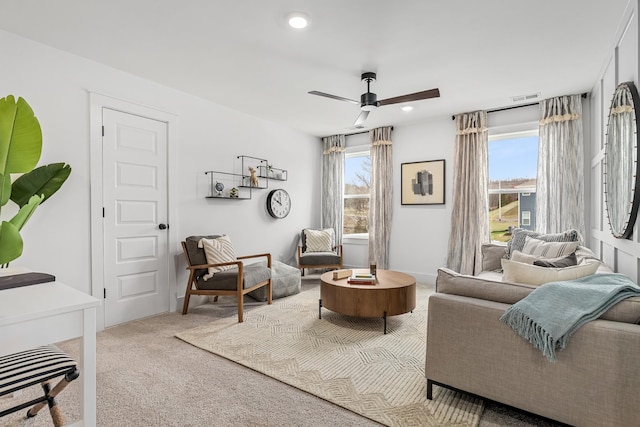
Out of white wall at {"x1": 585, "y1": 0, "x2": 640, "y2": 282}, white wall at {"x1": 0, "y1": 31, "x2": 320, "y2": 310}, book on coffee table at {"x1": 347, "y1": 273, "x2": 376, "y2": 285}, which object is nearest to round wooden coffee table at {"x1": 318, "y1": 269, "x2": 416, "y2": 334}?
book on coffee table at {"x1": 347, "y1": 273, "x2": 376, "y2": 285}

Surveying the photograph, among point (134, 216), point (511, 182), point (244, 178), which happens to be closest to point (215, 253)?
point (134, 216)

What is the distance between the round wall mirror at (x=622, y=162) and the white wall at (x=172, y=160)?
4024 mm

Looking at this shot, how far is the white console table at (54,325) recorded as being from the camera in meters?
1.16

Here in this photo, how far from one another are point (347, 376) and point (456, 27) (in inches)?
108

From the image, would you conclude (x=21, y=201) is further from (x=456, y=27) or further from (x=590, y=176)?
(x=590, y=176)

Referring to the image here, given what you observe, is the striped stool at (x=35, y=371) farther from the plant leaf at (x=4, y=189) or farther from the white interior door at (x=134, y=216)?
the white interior door at (x=134, y=216)

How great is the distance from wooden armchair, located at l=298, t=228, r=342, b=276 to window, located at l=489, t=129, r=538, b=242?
2350 millimetres

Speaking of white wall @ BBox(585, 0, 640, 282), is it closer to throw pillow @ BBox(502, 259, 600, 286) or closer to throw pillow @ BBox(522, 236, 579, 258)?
throw pillow @ BBox(522, 236, 579, 258)

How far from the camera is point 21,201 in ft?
8.30

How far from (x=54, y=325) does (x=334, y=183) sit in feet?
16.9

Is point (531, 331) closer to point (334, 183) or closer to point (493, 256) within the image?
point (493, 256)

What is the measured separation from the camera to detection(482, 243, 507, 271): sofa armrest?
3729 millimetres

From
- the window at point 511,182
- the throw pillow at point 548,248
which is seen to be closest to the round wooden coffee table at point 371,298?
the throw pillow at point 548,248

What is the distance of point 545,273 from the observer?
6.20 feet
